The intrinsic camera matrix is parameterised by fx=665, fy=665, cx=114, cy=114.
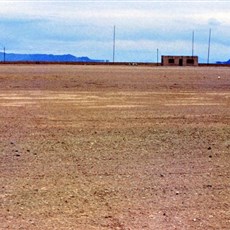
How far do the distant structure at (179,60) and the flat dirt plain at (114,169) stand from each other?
8899 cm

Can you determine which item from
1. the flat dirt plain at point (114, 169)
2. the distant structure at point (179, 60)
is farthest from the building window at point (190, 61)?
the flat dirt plain at point (114, 169)

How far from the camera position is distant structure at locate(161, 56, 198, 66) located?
11094cm

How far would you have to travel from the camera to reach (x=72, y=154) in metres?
12.5

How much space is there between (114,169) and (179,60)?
103 meters

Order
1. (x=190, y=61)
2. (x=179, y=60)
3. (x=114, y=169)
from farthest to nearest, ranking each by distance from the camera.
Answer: (x=179, y=60), (x=190, y=61), (x=114, y=169)

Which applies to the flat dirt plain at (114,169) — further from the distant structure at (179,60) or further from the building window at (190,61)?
the building window at (190,61)

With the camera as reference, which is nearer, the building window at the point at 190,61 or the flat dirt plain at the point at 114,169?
the flat dirt plain at the point at 114,169

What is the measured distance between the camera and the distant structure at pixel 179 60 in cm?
11094

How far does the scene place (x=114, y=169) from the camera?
36.3ft

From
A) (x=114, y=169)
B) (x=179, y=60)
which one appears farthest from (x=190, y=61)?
(x=114, y=169)

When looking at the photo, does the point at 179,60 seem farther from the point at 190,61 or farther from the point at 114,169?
the point at 114,169

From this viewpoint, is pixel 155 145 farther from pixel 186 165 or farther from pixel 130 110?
pixel 130 110

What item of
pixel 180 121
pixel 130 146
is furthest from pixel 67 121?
pixel 130 146

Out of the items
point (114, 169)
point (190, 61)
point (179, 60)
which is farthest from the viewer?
point (179, 60)
